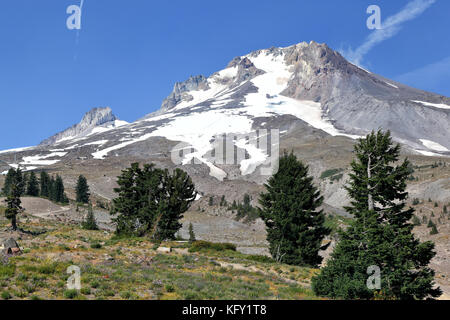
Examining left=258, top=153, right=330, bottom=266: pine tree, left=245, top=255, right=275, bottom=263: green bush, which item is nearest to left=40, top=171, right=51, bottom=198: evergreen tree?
left=245, top=255, right=275, bottom=263: green bush

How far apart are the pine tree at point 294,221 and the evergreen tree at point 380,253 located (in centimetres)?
1270

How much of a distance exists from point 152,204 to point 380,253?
32.6 m

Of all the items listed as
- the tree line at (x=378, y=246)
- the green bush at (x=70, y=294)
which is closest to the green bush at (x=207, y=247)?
the tree line at (x=378, y=246)

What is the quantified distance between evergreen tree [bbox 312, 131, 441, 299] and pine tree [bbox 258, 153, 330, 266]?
41.7 feet

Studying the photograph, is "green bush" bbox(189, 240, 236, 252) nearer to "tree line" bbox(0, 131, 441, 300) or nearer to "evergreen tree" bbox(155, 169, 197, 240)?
"evergreen tree" bbox(155, 169, 197, 240)

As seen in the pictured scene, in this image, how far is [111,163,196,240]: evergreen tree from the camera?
47.3 meters

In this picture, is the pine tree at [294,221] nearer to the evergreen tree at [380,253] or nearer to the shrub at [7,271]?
the evergreen tree at [380,253]

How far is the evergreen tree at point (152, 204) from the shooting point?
4731cm

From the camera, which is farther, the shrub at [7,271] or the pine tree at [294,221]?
the pine tree at [294,221]

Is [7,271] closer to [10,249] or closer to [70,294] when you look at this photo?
[70,294]

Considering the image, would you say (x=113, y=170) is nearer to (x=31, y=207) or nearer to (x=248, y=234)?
(x=31, y=207)

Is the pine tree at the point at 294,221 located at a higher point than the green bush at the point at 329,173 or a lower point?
lower

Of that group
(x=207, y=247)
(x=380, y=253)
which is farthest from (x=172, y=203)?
(x=380, y=253)
